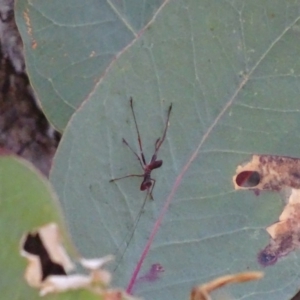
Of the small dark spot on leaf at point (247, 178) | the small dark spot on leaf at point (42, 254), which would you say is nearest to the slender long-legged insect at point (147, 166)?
the small dark spot on leaf at point (247, 178)

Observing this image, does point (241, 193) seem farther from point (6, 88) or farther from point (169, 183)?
point (6, 88)

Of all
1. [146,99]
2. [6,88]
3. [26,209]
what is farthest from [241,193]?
[6,88]

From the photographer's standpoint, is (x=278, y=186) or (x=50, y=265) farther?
(x=278, y=186)

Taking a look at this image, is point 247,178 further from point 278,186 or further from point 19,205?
point 19,205

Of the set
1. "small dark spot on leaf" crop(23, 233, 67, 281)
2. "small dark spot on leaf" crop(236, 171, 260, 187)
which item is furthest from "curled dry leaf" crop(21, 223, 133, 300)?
"small dark spot on leaf" crop(236, 171, 260, 187)

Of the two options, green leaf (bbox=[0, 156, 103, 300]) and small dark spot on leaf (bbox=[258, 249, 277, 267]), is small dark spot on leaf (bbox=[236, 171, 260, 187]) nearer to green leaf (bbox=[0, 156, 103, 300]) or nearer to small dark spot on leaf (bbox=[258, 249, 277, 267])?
small dark spot on leaf (bbox=[258, 249, 277, 267])

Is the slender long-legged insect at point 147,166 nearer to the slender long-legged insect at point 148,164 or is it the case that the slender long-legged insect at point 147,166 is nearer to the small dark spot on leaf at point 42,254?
the slender long-legged insect at point 148,164

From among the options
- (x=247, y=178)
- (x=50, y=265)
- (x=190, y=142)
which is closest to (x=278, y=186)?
(x=247, y=178)
